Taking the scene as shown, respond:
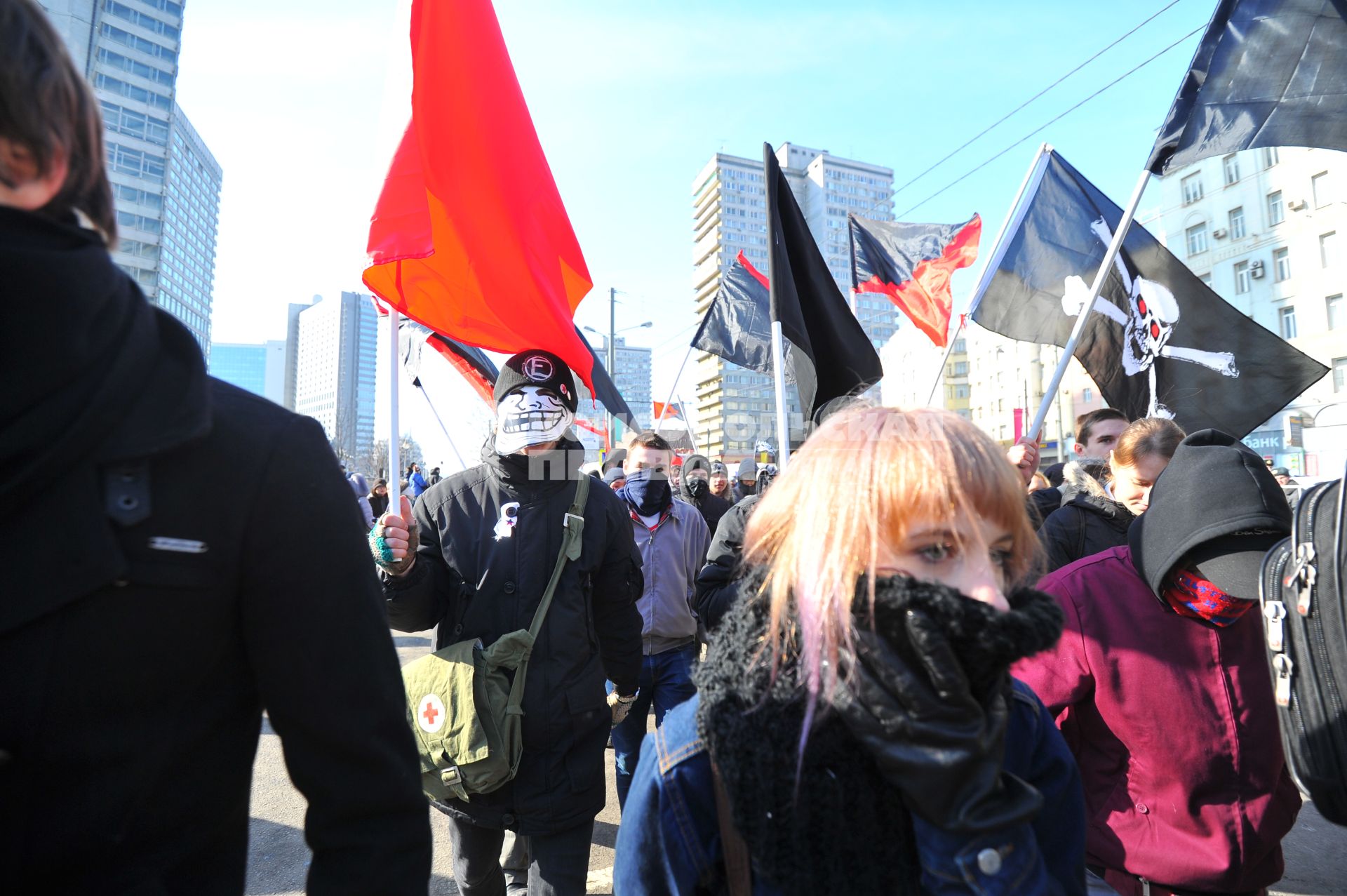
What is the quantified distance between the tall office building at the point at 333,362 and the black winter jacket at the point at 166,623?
207 feet

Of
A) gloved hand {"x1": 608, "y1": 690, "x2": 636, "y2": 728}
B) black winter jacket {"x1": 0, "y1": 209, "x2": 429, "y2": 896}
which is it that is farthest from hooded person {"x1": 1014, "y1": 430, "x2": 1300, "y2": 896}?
black winter jacket {"x1": 0, "y1": 209, "x2": 429, "y2": 896}

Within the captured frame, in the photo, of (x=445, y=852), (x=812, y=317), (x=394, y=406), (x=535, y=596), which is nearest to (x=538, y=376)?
(x=394, y=406)

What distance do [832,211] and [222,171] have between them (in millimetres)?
72182

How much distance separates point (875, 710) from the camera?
1144 mm

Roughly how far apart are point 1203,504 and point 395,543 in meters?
2.45

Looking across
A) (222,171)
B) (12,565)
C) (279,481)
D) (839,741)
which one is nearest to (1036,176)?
(839,741)

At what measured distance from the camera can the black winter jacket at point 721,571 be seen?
370cm

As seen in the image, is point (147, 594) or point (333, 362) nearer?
point (147, 594)

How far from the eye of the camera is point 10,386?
860 mm

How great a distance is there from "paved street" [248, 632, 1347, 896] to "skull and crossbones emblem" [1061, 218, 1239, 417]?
92.1 inches

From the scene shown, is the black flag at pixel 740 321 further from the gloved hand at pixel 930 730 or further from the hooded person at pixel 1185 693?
the gloved hand at pixel 930 730

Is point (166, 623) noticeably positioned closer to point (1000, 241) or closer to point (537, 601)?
point (537, 601)

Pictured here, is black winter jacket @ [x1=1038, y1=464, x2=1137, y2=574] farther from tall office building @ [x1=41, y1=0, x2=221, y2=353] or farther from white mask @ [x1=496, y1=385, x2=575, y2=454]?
tall office building @ [x1=41, y1=0, x2=221, y2=353]

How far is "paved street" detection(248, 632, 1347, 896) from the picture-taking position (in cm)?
361
